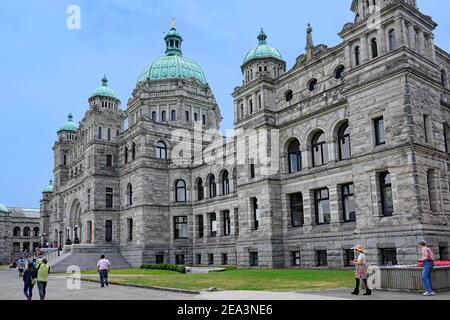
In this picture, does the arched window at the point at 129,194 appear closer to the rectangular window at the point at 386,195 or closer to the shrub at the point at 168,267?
the shrub at the point at 168,267

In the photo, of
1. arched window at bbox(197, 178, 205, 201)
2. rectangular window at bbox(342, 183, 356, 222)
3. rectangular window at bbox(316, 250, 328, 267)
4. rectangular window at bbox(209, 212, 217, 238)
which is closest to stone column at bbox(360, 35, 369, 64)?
rectangular window at bbox(342, 183, 356, 222)

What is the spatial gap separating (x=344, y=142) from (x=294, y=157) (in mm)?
5571

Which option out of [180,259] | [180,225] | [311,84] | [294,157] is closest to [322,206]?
[294,157]

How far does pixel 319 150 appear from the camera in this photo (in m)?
37.2

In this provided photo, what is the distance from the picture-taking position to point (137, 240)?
5391 cm

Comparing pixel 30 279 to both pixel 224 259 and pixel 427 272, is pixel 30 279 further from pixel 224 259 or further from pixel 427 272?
pixel 224 259

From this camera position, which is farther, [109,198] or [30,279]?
[109,198]

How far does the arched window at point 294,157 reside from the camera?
39.1m

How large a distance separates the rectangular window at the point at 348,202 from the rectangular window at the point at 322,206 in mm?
1477

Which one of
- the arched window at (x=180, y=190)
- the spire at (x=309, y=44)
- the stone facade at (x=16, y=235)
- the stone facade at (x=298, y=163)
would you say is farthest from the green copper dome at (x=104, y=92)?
the stone facade at (x=16, y=235)

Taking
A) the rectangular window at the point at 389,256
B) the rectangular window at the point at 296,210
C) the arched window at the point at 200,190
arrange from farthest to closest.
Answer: the arched window at the point at 200,190, the rectangular window at the point at 296,210, the rectangular window at the point at 389,256

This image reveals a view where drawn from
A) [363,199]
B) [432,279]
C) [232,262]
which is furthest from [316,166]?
[432,279]

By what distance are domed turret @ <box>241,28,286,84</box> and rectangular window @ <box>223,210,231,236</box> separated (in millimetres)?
14016
